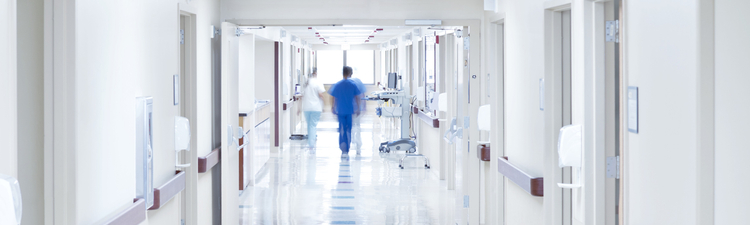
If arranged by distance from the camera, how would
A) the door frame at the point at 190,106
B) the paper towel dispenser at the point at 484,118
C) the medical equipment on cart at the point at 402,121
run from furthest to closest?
the medical equipment on cart at the point at 402,121 → the paper towel dispenser at the point at 484,118 → the door frame at the point at 190,106

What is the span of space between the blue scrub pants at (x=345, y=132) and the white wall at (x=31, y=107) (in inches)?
308

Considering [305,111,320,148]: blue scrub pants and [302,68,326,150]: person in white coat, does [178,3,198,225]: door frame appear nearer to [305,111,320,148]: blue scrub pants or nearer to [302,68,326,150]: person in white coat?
[302,68,326,150]: person in white coat

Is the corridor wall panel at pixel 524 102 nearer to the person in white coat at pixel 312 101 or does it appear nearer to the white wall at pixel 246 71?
the white wall at pixel 246 71

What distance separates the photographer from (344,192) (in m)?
7.23

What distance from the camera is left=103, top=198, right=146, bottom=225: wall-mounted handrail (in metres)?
2.76

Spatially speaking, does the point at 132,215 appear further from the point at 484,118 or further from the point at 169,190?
the point at 484,118

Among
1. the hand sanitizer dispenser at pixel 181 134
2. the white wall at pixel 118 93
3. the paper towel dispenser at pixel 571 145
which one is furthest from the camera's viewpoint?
the hand sanitizer dispenser at pixel 181 134

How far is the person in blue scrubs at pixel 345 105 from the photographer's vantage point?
1008cm
